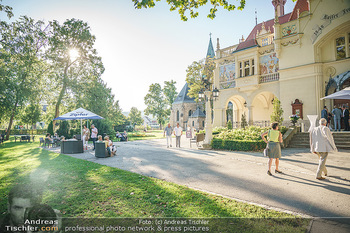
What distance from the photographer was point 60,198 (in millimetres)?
4105

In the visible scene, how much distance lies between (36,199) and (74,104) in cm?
2901

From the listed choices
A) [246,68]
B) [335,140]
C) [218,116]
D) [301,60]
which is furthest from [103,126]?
[301,60]

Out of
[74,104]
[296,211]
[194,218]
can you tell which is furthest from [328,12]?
[74,104]

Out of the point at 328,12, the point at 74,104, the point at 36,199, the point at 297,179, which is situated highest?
the point at 328,12

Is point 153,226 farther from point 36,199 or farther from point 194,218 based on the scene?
point 36,199

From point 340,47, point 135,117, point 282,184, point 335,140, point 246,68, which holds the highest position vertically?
point 246,68

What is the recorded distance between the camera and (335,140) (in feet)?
38.2

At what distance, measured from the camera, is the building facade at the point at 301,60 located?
15.2 meters

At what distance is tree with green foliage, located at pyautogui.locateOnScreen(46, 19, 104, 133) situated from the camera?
24.1 m

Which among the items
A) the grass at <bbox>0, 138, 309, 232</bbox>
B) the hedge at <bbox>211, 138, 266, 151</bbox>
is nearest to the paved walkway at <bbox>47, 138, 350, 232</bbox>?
the grass at <bbox>0, 138, 309, 232</bbox>

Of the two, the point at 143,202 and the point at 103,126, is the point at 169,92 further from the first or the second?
the point at 143,202

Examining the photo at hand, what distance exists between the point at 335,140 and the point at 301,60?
345 inches

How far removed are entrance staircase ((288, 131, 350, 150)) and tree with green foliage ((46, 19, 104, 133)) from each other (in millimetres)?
25913

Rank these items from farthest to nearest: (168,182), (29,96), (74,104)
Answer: (74,104), (29,96), (168,182)
